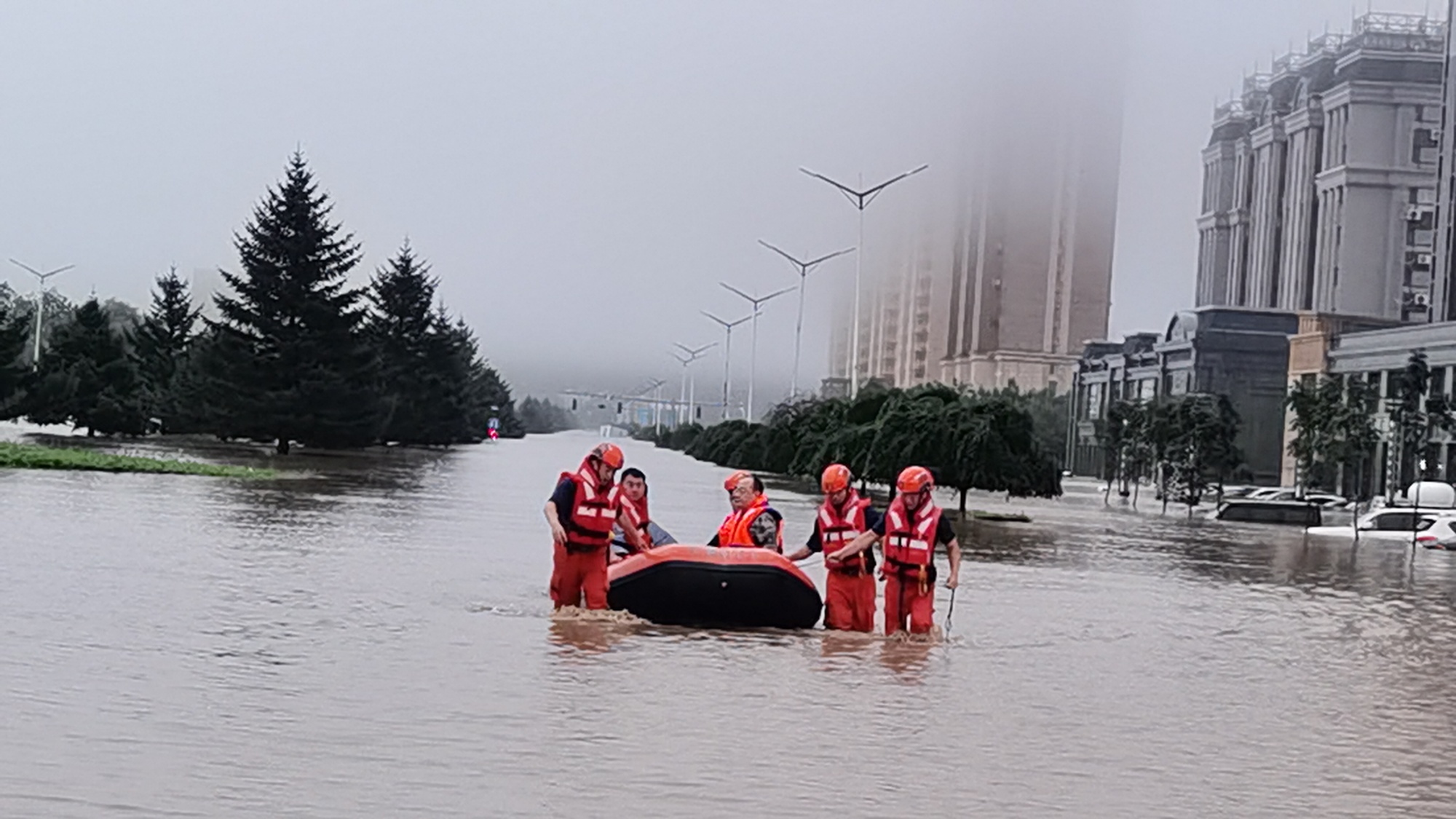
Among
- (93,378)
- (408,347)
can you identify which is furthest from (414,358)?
(93,378)

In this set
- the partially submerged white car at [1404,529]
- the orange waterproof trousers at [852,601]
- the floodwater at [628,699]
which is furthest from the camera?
the partially submerged white car at [1404,529]

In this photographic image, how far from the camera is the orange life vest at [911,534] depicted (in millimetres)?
17344

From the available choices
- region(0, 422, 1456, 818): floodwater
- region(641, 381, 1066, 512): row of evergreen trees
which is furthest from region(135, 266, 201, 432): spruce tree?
region(0, 422, 1456, 818): floodwater

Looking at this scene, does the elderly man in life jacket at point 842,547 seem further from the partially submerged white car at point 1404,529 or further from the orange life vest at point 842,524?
the partially submerged white car at point 1404,529

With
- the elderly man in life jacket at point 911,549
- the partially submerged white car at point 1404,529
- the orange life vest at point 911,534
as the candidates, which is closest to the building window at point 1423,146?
the partially submerged white car at point 1404,529

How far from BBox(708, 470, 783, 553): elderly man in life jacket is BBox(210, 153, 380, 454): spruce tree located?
51743 millimetres

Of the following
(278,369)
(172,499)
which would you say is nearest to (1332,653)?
(172,499)

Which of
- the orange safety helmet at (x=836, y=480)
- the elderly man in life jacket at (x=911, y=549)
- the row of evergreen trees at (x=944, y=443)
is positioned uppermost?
the row of evergreen trees at (x=944, y=443)

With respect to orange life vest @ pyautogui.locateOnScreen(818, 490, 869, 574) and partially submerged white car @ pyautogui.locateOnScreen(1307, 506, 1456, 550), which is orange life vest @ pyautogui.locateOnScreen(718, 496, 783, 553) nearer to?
orange life vest @ pyautogui.locateOnScreen(818, 490, 869, 574)

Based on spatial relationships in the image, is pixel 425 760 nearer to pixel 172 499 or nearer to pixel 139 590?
pixel 139 590

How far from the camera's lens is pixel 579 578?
1847 centimetres

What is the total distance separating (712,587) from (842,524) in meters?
1.28

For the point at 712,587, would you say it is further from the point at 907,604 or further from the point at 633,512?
the point at 907,604

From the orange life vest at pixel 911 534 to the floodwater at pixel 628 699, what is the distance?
0.75m
